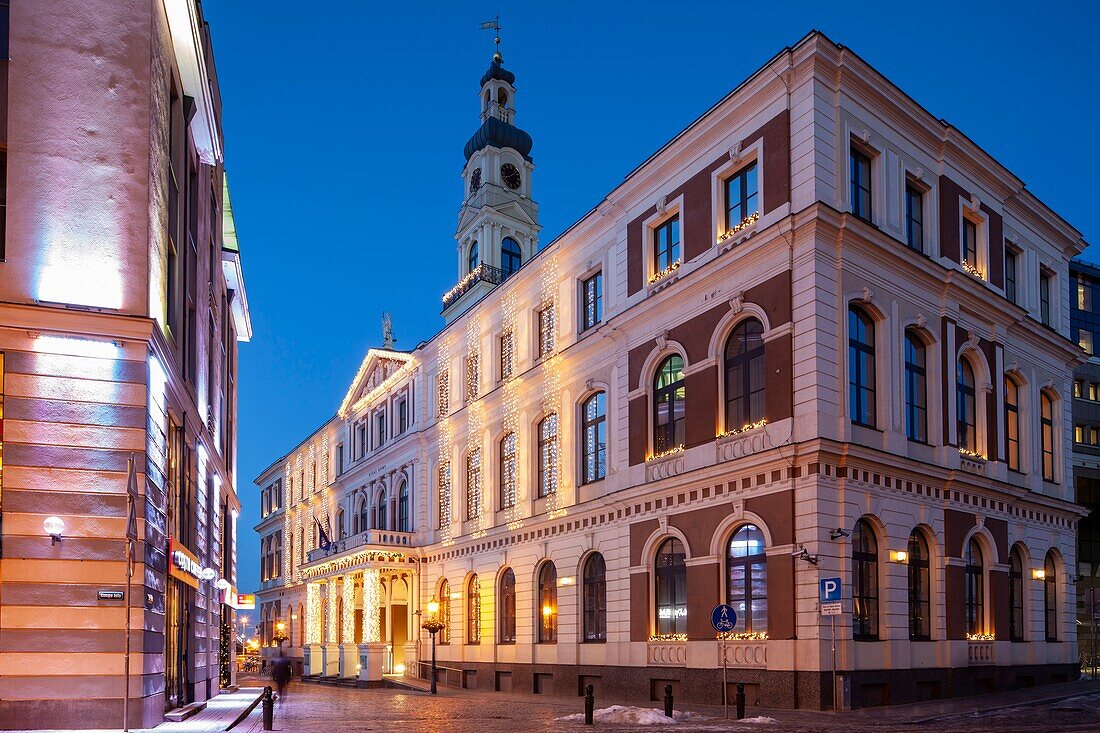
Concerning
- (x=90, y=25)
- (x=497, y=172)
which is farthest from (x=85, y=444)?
(x=497, y=172)

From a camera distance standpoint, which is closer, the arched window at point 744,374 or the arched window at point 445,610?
the arched window at point 744,374

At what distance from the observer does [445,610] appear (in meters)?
49.7

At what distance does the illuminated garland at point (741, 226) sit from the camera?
30281 mm

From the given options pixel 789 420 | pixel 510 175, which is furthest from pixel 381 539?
pixel 789 420

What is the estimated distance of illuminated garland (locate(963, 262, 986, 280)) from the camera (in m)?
33.9

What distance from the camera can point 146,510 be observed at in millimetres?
19516

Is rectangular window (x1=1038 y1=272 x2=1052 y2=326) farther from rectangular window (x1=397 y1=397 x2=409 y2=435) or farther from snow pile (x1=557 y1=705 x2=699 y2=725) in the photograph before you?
rectangular window (x1=397 y1=397 x2=409 y2=435)

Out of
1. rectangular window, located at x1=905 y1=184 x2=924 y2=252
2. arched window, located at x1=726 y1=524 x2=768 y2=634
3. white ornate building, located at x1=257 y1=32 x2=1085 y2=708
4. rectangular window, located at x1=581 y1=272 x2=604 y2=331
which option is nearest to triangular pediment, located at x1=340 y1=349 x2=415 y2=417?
white ornate building, located at x1=257 y1=32 x2=1085 y2=708

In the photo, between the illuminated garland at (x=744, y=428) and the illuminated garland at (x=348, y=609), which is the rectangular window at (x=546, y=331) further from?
the illuminated garland at (x=348, y=609)

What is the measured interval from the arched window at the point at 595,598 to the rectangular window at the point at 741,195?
1270cm

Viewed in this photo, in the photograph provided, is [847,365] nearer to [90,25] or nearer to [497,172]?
[90,25]

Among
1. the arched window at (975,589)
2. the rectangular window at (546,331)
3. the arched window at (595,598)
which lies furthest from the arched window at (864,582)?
the rectangular window at (546,331)

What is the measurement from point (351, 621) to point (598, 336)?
81.8 ft

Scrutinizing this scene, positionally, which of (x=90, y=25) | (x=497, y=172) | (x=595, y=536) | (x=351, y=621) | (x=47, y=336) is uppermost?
(x=497, y=172)
